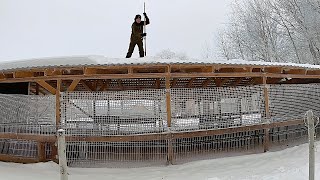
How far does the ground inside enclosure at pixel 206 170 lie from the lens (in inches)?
→ 285

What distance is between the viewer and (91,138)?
8594 millimetres

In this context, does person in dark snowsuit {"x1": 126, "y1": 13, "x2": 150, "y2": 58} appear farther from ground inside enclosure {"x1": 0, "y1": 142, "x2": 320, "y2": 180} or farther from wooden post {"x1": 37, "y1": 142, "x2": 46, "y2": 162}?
ground inside enclosure {"x1": 0, "y1": 142, "x2": 320, "y2": 180}

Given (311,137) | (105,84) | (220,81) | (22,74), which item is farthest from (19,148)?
(311,137)

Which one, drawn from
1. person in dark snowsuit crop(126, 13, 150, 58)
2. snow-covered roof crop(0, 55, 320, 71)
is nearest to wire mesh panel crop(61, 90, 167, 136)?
snow-covered roof crop(0, 55, 320, 71)

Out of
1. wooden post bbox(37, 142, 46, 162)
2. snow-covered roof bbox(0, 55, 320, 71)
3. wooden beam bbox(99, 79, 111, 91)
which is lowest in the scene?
wooden post bbox(37, 142, 46, 162)

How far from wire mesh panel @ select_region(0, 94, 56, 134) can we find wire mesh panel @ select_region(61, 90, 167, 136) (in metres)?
0.41

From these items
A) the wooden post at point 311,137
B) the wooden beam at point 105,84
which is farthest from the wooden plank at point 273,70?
the wooden post at point 311,137

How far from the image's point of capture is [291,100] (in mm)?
10031

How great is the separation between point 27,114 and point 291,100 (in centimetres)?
681

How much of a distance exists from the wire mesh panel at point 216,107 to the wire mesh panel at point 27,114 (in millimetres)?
2926

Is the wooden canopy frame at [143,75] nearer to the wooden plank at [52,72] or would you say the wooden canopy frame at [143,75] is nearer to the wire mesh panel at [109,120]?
the wooden plank at [52,72]

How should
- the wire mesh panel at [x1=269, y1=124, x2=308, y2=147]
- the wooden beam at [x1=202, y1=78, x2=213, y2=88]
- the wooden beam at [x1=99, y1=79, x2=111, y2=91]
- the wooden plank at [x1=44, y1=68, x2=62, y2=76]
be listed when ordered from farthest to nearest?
the wooden beam at [x1=99, y1=79, x2=111, y2=91] < the wooden beam at [x1=202, y1=78, x2=213, y2=88] < the wire mesh panel at [x1=269, y1=124, x2=308, y2=147] < the wooden plank at [x1=44, y1=68, x2=62, y2=76]

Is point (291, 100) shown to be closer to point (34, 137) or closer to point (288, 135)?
point (288, 135)

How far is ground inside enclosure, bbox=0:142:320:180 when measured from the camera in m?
7.24
